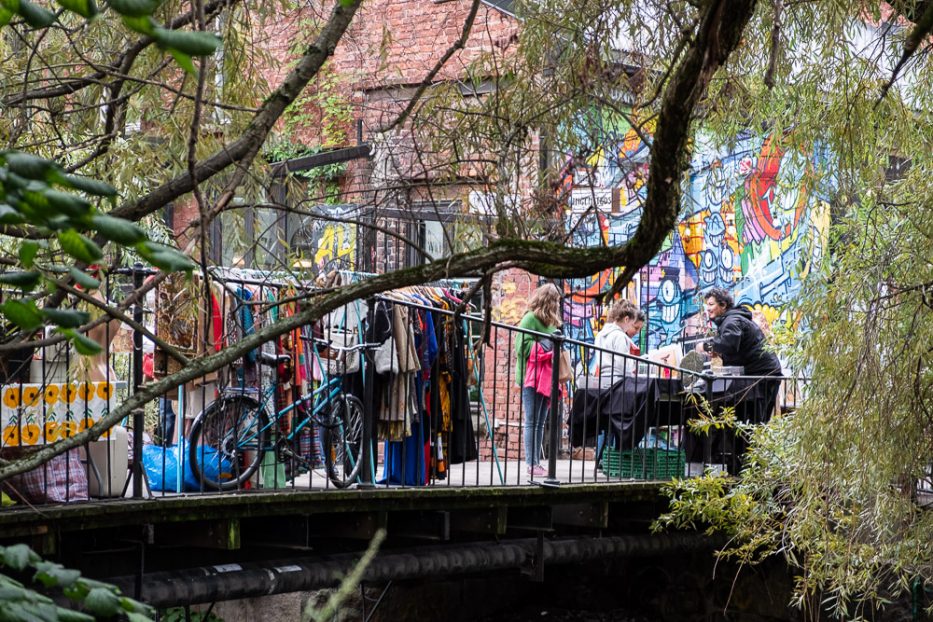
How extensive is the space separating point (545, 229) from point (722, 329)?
4.56 meters

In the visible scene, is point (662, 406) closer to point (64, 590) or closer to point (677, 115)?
point (677, 115)

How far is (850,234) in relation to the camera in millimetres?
8547

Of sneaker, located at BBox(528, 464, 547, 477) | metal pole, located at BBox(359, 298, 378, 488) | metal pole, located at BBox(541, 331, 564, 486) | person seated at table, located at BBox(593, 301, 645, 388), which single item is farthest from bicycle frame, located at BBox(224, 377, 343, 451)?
person seated at table, located at BBox(593, 301, 645, 388)

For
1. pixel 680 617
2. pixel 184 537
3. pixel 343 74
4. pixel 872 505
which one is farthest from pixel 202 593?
pixel 343 74

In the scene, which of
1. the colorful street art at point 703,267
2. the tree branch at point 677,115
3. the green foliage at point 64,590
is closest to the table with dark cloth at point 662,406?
the colorful street art at point 703,267

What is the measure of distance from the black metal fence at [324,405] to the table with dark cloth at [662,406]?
19 mm

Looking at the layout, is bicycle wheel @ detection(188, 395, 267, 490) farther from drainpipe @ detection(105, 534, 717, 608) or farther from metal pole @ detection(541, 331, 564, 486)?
metal pole @ detection(541, 331, 564, 486)

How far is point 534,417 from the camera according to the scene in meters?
10.5

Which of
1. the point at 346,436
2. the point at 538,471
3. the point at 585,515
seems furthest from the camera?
the point at 538,471

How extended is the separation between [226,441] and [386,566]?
4.90 feet

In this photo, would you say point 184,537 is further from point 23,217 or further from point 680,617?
point 680,617

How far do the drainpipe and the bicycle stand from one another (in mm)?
557

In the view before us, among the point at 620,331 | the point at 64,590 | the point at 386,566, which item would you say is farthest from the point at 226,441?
the point at 64,590

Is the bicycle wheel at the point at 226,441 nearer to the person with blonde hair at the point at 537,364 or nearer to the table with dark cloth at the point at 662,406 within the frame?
the person with blonde hair at the point at 537,364
